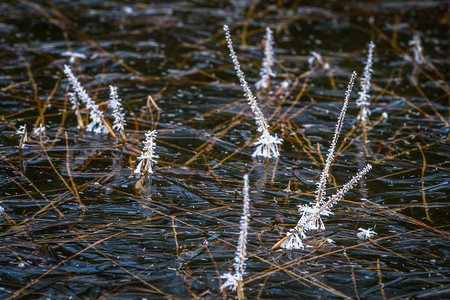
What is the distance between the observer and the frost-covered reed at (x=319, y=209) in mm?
1821

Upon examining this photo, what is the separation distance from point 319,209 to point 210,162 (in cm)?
80

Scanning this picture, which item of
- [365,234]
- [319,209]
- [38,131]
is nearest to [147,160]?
[38,131]

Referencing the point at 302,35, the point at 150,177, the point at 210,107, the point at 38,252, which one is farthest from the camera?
the point at 302,35

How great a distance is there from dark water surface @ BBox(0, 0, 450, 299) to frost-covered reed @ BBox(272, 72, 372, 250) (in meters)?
0.04

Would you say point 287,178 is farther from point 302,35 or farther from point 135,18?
point 135,18

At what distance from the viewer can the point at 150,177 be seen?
231cm

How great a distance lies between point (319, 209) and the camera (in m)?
1.85

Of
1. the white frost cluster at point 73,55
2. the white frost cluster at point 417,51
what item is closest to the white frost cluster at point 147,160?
the white frost cluster at point 73,55

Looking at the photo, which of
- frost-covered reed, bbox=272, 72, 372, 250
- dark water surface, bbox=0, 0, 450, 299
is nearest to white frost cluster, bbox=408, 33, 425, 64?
dark water surface, bbox=0, 0, 450, 299

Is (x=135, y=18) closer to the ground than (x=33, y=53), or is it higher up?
higher up

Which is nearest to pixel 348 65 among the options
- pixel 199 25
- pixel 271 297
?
pixel 199 25

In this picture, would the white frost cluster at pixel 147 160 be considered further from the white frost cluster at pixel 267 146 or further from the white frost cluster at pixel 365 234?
the white frost cluster at pixel 365 234

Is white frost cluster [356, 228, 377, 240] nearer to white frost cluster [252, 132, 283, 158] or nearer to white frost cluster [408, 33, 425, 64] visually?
white frost cluster [252, 132, 283, 158]

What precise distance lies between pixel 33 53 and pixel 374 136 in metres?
2.74
